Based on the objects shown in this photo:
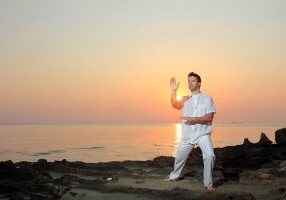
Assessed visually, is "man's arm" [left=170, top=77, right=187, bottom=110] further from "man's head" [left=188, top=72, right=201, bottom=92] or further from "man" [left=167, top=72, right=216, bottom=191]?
"man's head" [left=188, top=72, right=201, bottom=92]

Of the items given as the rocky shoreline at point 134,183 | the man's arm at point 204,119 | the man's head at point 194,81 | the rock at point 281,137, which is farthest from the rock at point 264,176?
the rock at point 281,137

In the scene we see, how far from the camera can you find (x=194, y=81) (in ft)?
34.1

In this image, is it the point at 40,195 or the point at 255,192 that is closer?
the point at 40,195

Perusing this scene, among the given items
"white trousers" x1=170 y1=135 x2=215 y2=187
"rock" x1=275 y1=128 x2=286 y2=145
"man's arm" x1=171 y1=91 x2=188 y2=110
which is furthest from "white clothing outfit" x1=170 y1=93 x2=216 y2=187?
"rock" x1=275 y1=128 x2=286 y2=145

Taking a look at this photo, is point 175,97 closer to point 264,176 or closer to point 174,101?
point 174,101

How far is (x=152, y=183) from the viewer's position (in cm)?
1103

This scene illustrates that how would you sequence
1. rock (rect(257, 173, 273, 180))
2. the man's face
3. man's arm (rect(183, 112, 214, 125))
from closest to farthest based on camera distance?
1. man's arm (rect(183, 112, 214, 125))
2. the man's face
3. rock (rect(257, 173, 273, 180))

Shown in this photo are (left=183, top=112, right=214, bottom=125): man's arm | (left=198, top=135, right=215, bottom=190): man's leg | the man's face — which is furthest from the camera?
the man's face

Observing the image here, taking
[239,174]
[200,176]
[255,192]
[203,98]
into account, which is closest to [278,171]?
[239,174]

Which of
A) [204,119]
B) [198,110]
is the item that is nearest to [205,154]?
[204,119]

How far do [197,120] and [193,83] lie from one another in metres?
0.86

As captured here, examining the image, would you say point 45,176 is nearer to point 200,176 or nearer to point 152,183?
point 152,183

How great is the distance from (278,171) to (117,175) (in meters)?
4.49

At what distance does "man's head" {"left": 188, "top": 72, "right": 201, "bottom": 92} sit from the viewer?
10.3 meters
